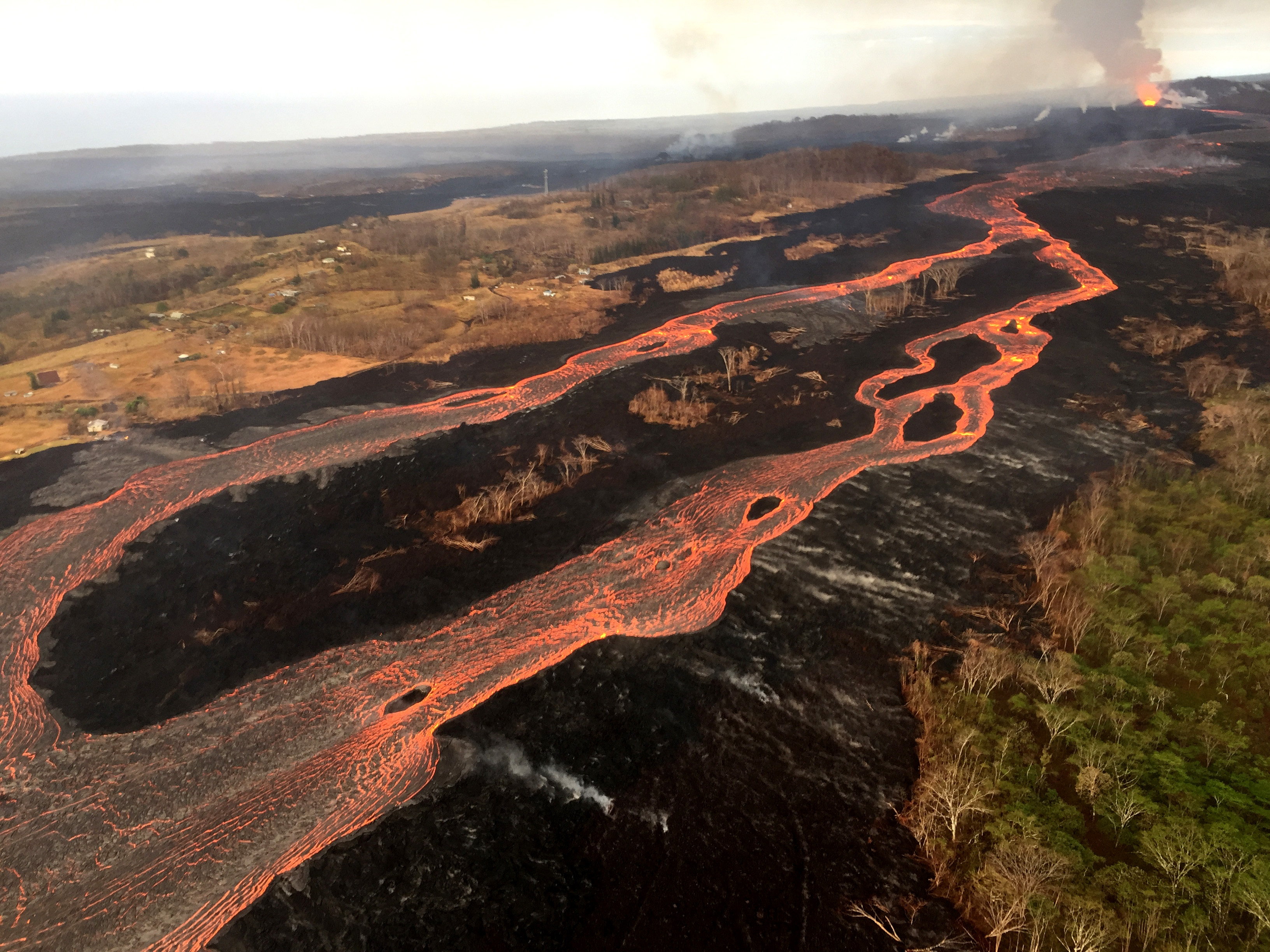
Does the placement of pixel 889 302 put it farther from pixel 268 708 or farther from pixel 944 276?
pixel 268 708

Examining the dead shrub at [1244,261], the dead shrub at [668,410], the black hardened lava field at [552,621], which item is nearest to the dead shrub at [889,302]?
the black hardened lava field at [552,621]

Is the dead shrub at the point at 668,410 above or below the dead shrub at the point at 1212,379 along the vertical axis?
above

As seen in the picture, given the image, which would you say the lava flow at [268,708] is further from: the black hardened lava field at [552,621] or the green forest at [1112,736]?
the green forest at [1112,736]

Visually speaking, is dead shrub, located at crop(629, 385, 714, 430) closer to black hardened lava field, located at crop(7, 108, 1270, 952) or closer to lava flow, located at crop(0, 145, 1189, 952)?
black hardened lava field, located at crop(7, 108, 1270, 952)

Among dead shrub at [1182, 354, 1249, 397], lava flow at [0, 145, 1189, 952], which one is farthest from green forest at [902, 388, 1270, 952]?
dead shrub at [1182, 354, 1249, 397]

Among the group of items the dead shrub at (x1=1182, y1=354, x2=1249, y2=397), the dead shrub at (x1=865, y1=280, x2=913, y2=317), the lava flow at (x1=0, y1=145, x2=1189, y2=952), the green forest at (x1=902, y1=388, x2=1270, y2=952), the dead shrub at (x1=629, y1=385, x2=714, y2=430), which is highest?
the dead shrub at (x1=865, y1=280, x2=913, y2=317)
